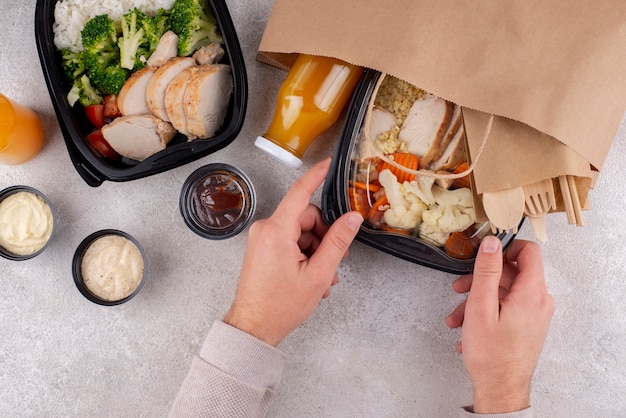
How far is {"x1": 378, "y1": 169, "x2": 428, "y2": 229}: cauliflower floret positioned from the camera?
1267mm

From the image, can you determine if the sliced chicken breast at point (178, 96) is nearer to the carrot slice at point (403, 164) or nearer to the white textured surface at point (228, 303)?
the white textured surface at point (228, 303)

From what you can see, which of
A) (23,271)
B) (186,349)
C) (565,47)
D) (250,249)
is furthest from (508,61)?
(23,271)

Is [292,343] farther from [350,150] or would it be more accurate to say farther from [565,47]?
[565,47]

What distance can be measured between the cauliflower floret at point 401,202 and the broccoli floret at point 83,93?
80cm

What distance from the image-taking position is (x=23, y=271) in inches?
61.4

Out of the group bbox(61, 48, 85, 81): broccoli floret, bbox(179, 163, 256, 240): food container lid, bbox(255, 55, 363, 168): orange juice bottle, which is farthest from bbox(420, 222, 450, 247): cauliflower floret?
bbox(61, 48, 85, 81): broccoli floret

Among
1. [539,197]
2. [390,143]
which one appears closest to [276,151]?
[390,143]

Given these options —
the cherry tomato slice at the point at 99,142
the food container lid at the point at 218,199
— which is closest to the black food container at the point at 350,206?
the food container lid at the point at 218,199

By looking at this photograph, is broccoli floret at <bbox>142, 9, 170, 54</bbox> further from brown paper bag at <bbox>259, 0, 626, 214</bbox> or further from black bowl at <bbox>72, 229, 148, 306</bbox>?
black bowl at <bbox>72, 229, 148, 306</bbox>

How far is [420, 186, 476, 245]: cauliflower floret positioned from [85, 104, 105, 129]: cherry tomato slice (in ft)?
2.94

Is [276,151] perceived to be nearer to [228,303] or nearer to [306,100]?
[306,100]

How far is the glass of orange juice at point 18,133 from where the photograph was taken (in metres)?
1.37

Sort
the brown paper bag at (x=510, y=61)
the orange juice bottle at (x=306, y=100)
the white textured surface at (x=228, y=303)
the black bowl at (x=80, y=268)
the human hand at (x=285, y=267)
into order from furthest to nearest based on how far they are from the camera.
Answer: the white textured surface at (x=228, y=303), the black bowl at (x=80, y=268), the orange juice bottle at (x=306, y=100), the human hand at (x=285, y=267), the brown paper bag at (x=510, y=61)

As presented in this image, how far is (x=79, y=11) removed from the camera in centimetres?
141
